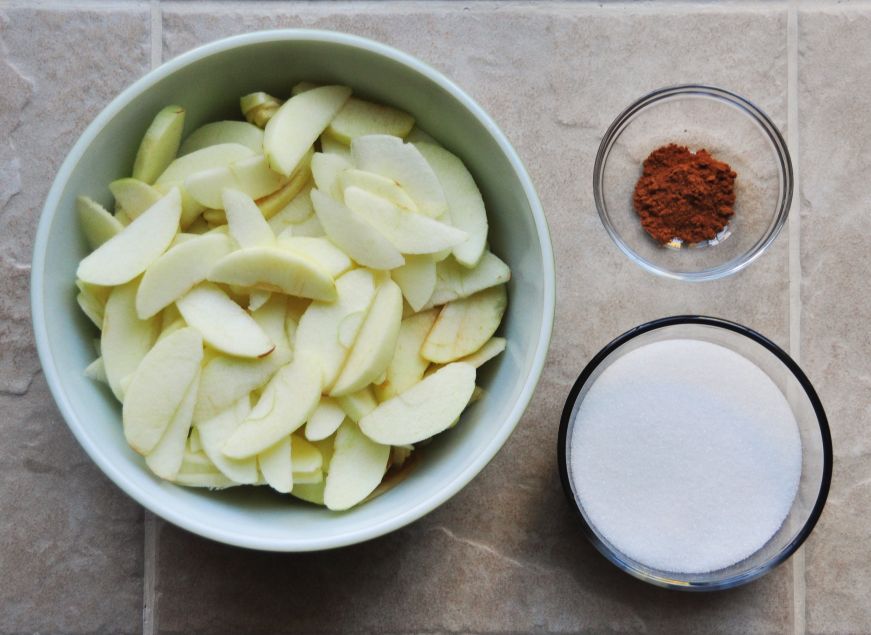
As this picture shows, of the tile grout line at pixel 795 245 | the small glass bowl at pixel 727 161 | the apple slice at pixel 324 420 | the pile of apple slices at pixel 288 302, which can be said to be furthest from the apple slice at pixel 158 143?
the tile grout line at pixel 795 245

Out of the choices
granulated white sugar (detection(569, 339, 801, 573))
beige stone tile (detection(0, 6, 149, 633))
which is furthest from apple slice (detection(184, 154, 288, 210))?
granulated white sugar (detection(569, 339, 801, 573))

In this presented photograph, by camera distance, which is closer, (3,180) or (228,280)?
(228,280)

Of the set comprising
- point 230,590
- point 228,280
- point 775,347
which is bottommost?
point 230,590

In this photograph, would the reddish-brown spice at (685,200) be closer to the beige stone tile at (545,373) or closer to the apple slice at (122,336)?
the beige stone tile at (545,373)

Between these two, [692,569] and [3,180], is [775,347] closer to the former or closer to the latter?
[692,569]

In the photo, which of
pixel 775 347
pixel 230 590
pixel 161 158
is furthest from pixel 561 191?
pixel 230 590

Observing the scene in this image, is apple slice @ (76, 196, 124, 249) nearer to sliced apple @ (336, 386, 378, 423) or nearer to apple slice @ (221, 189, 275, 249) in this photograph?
apple slice @ (221, 189, 275, 249)

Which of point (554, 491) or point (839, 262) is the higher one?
point (839, 262)

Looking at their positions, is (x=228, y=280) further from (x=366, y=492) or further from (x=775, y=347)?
(x=775, y=347)
